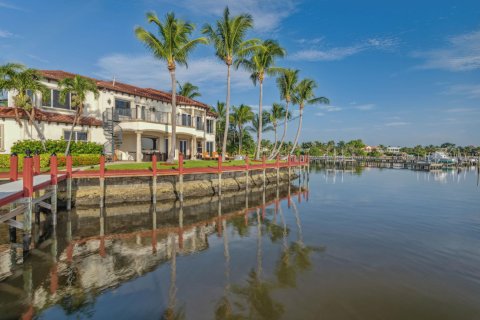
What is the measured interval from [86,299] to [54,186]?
819 cm

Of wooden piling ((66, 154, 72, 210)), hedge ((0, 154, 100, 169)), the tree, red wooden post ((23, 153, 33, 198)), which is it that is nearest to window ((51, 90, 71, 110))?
the tree

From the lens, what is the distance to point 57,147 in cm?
2167

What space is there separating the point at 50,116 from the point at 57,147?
3149mm

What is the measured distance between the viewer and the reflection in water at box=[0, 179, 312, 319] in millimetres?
7148

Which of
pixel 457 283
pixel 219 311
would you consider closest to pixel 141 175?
pixel 219 311

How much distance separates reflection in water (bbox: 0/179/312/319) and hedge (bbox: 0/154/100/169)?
5.38 metres

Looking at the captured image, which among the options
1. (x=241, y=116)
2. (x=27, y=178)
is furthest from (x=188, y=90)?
(x=27, y=178)

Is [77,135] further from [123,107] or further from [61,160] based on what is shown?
[61,160]

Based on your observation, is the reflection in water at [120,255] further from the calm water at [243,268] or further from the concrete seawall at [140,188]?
the concrete seawall at [140,188]

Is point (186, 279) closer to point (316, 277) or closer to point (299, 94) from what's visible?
point (316, 277)

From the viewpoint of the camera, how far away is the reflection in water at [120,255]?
7.15 meters

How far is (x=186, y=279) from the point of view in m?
8.56

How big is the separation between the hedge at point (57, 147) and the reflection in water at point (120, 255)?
8.19 m

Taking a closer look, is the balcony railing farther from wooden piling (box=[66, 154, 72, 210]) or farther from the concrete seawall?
wooden piling (box=[66, 154, 72, 210])
